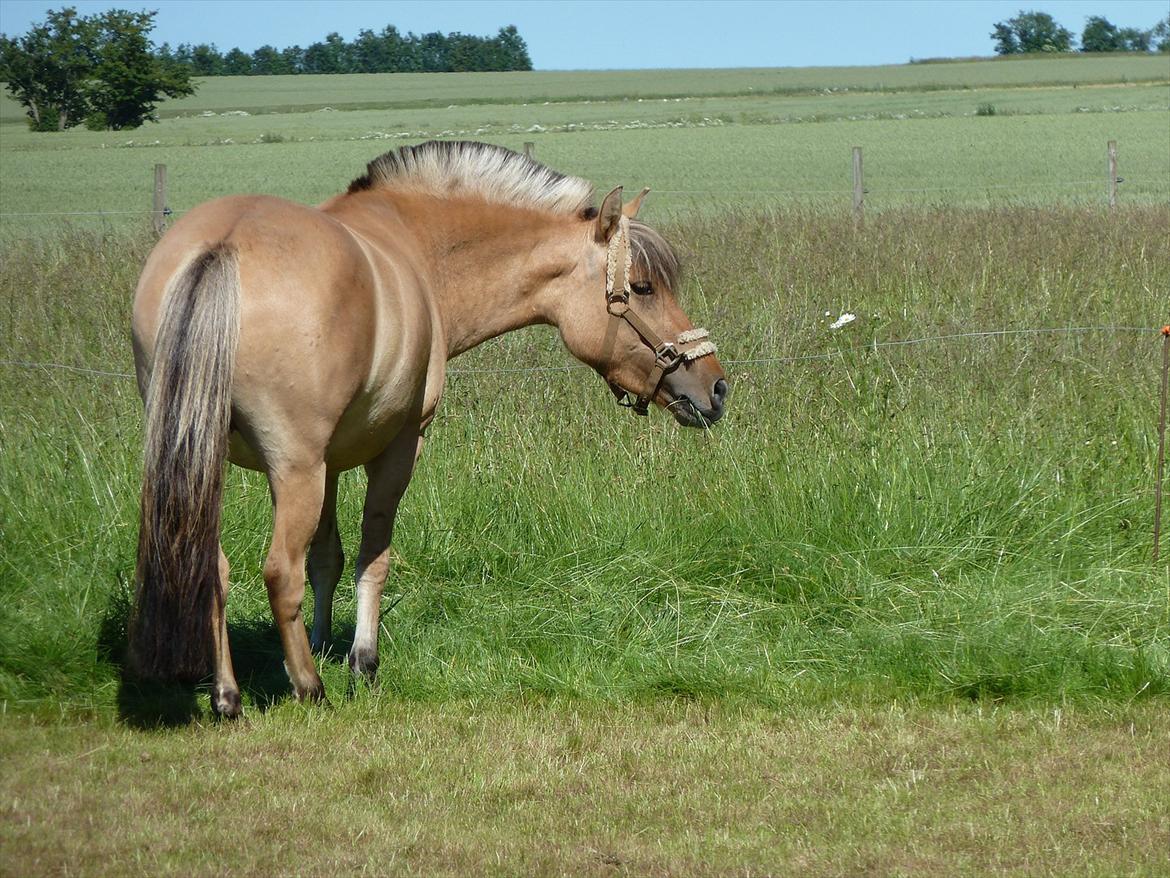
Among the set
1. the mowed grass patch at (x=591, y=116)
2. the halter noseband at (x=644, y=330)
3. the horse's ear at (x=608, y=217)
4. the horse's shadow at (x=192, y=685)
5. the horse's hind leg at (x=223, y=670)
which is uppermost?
the mowed grass patch at (x=591, y=116)

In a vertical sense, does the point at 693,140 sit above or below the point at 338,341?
above

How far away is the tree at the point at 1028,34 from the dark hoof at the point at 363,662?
4515 inches

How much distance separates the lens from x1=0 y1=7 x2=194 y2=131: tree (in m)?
46.8

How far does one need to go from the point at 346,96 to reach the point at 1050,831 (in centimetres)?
7372

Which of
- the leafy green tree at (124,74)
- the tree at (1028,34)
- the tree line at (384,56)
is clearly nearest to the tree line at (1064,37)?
the tree at (1028,34)

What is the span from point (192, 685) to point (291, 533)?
116 cm

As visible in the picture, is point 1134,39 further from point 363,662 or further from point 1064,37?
point 363,662

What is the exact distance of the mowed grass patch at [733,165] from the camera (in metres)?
26.1

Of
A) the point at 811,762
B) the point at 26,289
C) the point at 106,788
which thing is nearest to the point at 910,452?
the point at 811,762

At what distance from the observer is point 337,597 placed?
571 centimetres

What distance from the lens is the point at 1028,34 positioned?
108500 mm

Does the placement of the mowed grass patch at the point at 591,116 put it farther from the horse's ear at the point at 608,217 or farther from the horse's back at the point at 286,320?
the horse's back at the point at 286,320

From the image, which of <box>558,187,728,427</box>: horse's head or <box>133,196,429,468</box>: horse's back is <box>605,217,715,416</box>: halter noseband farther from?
<box>133,196,429,468</box>: horse's back

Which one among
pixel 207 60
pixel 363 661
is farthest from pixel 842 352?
pixel 207 60
